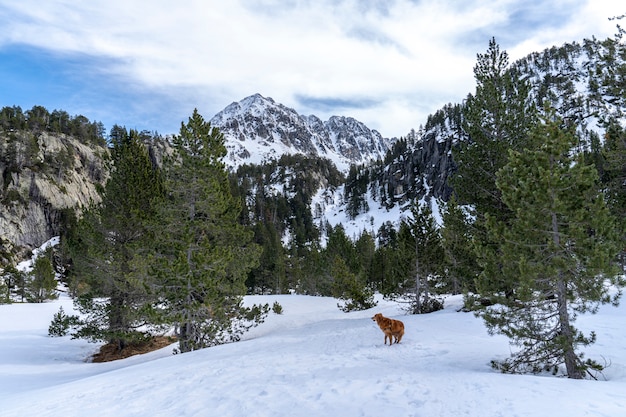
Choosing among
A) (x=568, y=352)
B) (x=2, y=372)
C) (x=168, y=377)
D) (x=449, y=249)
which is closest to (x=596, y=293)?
(x=568, y=352)

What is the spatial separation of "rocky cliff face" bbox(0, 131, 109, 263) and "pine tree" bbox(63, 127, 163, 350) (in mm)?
57930

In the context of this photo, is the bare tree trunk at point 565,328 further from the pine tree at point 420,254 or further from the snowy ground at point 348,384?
the pine tree at point 420,254

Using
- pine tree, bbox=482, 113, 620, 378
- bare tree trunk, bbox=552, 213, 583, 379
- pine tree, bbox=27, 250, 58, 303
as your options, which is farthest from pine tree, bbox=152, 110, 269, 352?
pine tree, bbox=27, 250, 58, 303

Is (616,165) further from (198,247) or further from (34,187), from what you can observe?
(34,187)

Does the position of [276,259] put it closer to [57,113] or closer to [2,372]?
[2,372]

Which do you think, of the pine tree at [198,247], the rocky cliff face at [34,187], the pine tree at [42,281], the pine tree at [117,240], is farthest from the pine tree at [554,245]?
the rocky cliff face at [34,187]

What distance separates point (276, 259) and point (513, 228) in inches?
1871

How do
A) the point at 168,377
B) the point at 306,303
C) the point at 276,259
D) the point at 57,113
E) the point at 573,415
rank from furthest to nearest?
1. the point at 57,113
2. the point at 276,259
3. the point at 306,303
4. the point at 168,377
5. the point at 573,415

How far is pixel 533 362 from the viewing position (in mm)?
8094

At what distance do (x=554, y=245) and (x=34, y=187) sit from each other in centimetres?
9659

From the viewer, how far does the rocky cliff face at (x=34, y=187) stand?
70812mm

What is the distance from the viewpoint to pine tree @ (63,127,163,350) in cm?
1745

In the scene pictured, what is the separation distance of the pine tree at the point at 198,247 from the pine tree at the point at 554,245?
1069 cm

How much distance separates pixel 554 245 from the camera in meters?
7.34
